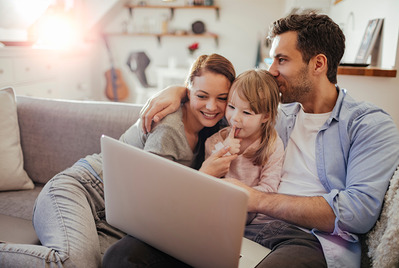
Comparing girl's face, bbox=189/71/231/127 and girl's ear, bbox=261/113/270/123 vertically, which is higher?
girl's face, bbox=189/71/231/127

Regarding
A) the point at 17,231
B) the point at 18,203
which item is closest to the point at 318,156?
the point at 17,231

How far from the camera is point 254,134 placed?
1.22 m

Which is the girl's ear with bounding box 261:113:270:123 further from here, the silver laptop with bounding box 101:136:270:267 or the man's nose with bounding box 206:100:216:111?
the silver laptop with bounding box 101:136:270:267

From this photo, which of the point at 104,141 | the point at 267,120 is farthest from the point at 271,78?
the point at 104,141

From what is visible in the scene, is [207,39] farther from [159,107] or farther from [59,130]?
[159,107]

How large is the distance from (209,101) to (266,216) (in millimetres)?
449

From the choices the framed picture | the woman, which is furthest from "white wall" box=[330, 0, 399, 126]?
the woman

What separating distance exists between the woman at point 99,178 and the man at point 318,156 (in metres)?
0.09

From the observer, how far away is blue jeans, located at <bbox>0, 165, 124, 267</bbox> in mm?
944

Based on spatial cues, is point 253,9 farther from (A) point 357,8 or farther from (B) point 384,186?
(B) point 384,186

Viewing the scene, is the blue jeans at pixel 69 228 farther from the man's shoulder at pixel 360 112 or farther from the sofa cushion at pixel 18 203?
the man's shoulder at pixel 360 112

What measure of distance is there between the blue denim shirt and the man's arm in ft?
0.08

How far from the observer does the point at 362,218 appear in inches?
37.2

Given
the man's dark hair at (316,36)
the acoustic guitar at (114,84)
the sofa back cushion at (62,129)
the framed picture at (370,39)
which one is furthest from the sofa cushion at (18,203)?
the acoustic guitar at (114,84)
